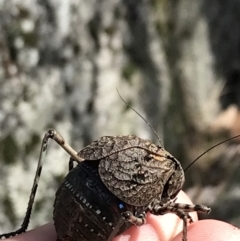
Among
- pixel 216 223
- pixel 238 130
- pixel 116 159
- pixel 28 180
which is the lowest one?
pixel 216 223

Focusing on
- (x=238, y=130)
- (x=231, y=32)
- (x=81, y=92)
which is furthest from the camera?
(x=231, y=32)

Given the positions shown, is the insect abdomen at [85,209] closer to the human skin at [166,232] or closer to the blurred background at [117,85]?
the human skin at [166,232]

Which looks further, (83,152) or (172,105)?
(172,105)

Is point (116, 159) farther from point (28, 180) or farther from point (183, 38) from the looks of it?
point (183, 38)

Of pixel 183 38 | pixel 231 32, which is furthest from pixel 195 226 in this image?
pixel 231 32

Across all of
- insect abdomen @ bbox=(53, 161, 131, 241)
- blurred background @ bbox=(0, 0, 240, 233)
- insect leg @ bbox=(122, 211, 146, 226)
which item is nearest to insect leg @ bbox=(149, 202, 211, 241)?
insect leg @ bbox=(122, 211, 146, 226)

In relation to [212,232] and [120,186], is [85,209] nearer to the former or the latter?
[120,186]

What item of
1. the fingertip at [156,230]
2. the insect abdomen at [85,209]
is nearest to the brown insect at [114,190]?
the insect abdomen at [85,209]
